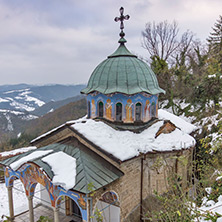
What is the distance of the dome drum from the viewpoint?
8.96 metres

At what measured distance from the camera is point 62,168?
6316 mm

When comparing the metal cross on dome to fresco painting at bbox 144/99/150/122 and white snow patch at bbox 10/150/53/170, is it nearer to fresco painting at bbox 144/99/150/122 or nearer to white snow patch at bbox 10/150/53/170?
fresco painting at bbox 144/99/150/122

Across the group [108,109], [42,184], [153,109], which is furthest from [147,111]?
[42,184]

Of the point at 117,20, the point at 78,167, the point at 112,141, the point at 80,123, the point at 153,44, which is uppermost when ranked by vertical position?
the point at 153,44

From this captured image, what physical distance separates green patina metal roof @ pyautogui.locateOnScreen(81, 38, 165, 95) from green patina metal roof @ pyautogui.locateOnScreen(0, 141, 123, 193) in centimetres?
307

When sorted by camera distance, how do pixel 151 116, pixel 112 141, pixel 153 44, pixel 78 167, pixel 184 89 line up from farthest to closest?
pixel 153 44 → pixel 184 89 → pixel 151 116 → pixel 112 141 → pixel 78 167

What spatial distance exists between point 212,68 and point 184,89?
7.13 metres

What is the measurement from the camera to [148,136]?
8.41 meters

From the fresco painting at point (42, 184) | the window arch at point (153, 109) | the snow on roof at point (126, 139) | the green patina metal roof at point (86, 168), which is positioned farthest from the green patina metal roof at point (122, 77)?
the fresco painting at point (42, 184)

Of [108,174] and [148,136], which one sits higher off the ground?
[148,136]

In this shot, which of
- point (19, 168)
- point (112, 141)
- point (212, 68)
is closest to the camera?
point (19, 168)

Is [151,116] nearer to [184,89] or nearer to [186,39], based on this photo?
[184,89]

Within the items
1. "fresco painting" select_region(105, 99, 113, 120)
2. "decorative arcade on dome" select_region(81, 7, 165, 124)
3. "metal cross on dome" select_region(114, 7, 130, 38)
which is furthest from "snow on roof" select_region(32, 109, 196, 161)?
"metal cross on dome" select_region(114, 7, 130, 38)

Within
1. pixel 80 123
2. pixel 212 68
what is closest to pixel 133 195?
pixel 80 123
